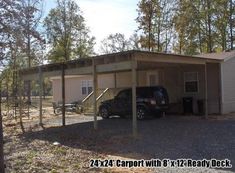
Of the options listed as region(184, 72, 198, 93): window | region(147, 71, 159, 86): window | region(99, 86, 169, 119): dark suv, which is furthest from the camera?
region(147, 71, 159, 86): window

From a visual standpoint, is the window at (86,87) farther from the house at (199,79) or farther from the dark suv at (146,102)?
the dark suv at (146,102)

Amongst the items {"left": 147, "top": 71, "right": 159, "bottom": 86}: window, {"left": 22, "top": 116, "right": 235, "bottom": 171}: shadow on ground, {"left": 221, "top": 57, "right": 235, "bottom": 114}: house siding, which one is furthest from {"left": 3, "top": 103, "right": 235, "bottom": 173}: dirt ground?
{"left": 147, "top": 71, "right": 159, "bottom": 86}: window

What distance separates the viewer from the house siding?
1962 cm

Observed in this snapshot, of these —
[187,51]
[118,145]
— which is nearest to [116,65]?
[118,145]

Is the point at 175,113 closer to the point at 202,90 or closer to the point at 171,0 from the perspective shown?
Result: the point at 202,90

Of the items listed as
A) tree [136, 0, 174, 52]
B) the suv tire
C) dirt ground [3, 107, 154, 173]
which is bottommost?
dirt ground [3, 107, 154, 173]

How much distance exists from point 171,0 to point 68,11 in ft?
37.4

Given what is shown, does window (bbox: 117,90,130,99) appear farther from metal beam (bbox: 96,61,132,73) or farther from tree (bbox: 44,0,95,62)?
tree (bbox: 44,0,95,62)

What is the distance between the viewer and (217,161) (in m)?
8.28

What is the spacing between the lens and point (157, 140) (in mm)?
11570

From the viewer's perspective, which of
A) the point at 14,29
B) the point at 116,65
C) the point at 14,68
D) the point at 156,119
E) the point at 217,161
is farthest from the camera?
the point at 14,68

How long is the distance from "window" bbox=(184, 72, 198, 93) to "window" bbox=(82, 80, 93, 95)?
36.7ft

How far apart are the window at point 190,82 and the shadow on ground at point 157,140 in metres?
5.57

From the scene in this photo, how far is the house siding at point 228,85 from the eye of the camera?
1962cm
